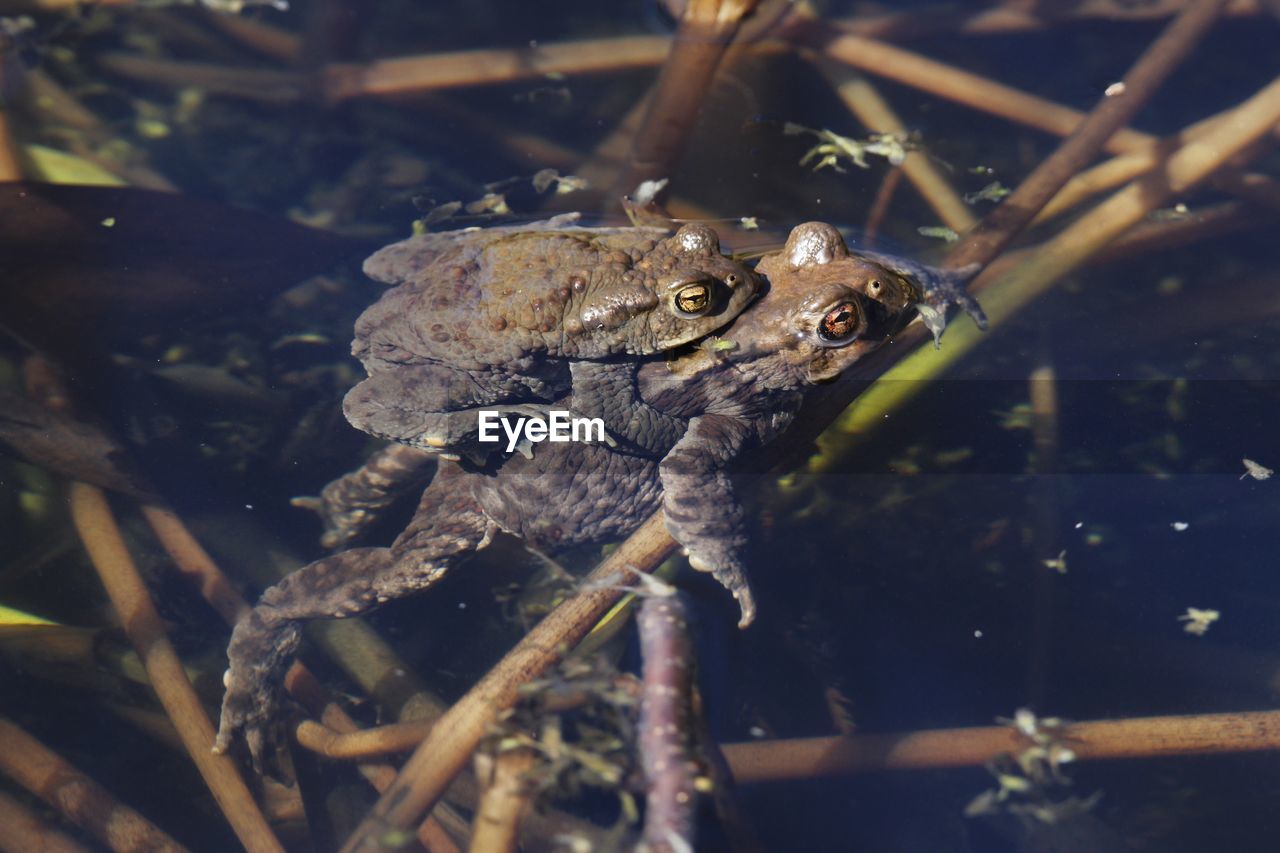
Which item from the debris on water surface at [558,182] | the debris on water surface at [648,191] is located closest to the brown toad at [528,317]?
the debris on water surface at [648,191]

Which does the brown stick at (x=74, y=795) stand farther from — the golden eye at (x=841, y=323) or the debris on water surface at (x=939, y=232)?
the debris on water surface at (x=939, y=232)

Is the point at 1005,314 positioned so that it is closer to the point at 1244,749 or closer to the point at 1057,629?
the point at 1057,629

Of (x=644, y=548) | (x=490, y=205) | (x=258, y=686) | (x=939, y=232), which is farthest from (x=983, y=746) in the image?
(x=490, y=205)

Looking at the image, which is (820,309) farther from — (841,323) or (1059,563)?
(1059,563)

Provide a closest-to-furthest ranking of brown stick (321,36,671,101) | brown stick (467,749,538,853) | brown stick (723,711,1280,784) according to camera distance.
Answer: brown stick (467,749,538,853) → brown stick (723,711,1280,784) → brown stick (321,36,671,101)

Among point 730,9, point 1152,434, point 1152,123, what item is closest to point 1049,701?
point 1152,434

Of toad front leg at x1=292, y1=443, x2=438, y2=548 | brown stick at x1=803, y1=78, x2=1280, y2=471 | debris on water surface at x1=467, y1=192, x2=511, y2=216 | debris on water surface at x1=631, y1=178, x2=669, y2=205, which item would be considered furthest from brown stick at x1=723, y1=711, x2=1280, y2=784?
debris on water surface at x1=467, y1=192, x2=511, y2=216

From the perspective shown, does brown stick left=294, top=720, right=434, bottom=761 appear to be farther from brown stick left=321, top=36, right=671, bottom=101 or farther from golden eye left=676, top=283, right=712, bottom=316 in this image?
brown stick left=321, top=36, right=671, bottom=101
